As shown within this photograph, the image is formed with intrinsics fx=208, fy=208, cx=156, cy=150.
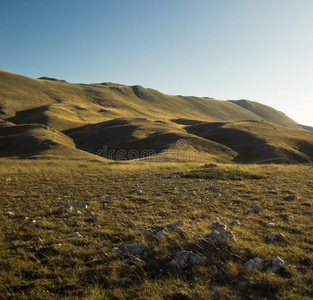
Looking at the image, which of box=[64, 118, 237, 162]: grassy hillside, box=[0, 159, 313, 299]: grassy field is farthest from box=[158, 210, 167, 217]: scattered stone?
box=[64, 118, 237, 162]: grassy hillside

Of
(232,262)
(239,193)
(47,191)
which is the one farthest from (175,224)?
(47,191)

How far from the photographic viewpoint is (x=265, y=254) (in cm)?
456

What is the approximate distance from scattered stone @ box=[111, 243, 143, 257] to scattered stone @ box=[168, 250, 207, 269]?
0.90m

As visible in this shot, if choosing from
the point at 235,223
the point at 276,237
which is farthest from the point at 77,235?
the point at 276,237

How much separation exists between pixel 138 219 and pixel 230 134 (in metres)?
74.0

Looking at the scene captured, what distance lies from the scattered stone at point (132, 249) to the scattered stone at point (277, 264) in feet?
9.29

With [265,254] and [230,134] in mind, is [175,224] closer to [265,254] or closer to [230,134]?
[265,254]

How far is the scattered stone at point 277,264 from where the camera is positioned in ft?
13.3

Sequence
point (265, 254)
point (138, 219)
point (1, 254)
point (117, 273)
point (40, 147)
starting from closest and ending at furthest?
point (117, 273), point (265, 254), point (1, 254), point (138, 219), point (40, 147)

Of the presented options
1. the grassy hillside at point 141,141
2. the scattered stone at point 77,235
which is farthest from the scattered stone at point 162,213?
the grassy hillside at point 141,141

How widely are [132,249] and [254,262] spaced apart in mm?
2731

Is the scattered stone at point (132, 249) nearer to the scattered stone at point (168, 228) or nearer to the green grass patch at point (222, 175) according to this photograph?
the scattered stone at point (168, 228)

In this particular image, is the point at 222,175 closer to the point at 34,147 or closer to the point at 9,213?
the point at 9,213

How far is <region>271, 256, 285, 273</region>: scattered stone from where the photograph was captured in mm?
4055
